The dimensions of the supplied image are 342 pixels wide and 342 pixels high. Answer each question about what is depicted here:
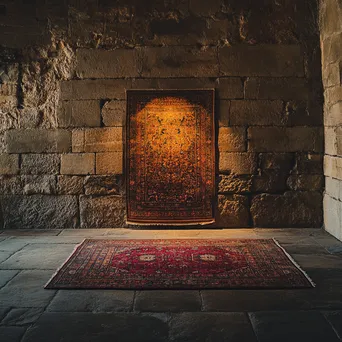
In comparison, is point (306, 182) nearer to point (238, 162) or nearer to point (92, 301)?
point (238, 162)

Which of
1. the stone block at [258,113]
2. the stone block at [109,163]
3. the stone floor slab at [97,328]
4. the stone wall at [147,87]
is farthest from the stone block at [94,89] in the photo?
the stone floor slab at [97,328]

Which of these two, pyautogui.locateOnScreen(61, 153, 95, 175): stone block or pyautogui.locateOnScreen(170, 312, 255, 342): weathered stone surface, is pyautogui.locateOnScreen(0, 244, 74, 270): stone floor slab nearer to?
pyautogui.locateOnScreen(61, 153, 95, 175): stone block

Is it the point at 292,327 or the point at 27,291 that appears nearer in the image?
the point at 292,327

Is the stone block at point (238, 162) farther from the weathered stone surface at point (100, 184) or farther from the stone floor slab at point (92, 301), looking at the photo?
the stone floor slab at point (92, 301)

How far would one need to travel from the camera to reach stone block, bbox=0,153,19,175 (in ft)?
18.3

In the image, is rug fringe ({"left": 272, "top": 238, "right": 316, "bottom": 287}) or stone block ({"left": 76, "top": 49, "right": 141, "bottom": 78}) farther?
stone block ({"left": 76, "top": 49, "right": 141, "bottom": 78})

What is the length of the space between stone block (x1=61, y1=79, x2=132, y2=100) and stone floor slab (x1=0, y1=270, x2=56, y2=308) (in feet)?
8.17

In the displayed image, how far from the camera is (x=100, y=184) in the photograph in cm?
555

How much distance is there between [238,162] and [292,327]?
120 inches

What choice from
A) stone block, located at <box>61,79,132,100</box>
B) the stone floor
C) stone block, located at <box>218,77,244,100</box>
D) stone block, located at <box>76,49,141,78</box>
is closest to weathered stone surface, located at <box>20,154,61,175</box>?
stone block, located at <box>61,79,132,100</box>

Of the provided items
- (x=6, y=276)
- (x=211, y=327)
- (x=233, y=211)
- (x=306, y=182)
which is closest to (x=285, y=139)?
(x=306, y=182)

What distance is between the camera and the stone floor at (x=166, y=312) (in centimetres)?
253

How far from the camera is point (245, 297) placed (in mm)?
3143

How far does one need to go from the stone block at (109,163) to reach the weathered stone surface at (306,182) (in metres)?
2.09
